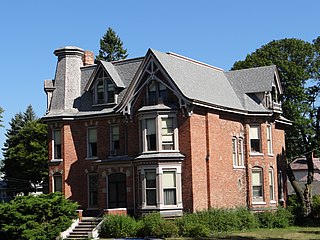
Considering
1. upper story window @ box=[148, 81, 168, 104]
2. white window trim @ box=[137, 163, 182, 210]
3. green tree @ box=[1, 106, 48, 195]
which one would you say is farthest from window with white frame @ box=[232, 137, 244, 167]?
green tree @ box=[1, 106, 48, 195]

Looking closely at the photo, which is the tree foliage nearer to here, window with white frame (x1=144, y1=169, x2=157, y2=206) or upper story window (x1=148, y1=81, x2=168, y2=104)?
window with white frame (x1=144, y1=169, x2=157, y2=206)

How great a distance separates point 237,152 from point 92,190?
35.4 ft

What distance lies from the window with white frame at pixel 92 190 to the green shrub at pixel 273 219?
1145cm

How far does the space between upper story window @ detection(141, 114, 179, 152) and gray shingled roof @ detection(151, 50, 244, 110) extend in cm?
218

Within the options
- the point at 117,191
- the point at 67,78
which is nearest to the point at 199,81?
the point at 117,191

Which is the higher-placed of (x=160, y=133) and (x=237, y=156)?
(x=160, y=133)

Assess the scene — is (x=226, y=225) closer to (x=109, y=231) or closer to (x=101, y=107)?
(x=109, y=231)

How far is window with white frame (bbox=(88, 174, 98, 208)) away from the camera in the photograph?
137ft

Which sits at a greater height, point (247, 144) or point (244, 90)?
point (244, 90)

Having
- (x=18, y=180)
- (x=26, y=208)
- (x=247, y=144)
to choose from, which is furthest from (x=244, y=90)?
(x=18, y=180)

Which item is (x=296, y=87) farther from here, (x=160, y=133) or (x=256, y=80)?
(x=160, y=133)

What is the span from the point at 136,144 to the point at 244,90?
1050 cm

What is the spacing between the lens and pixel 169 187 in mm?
37812

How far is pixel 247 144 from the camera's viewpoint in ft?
143
